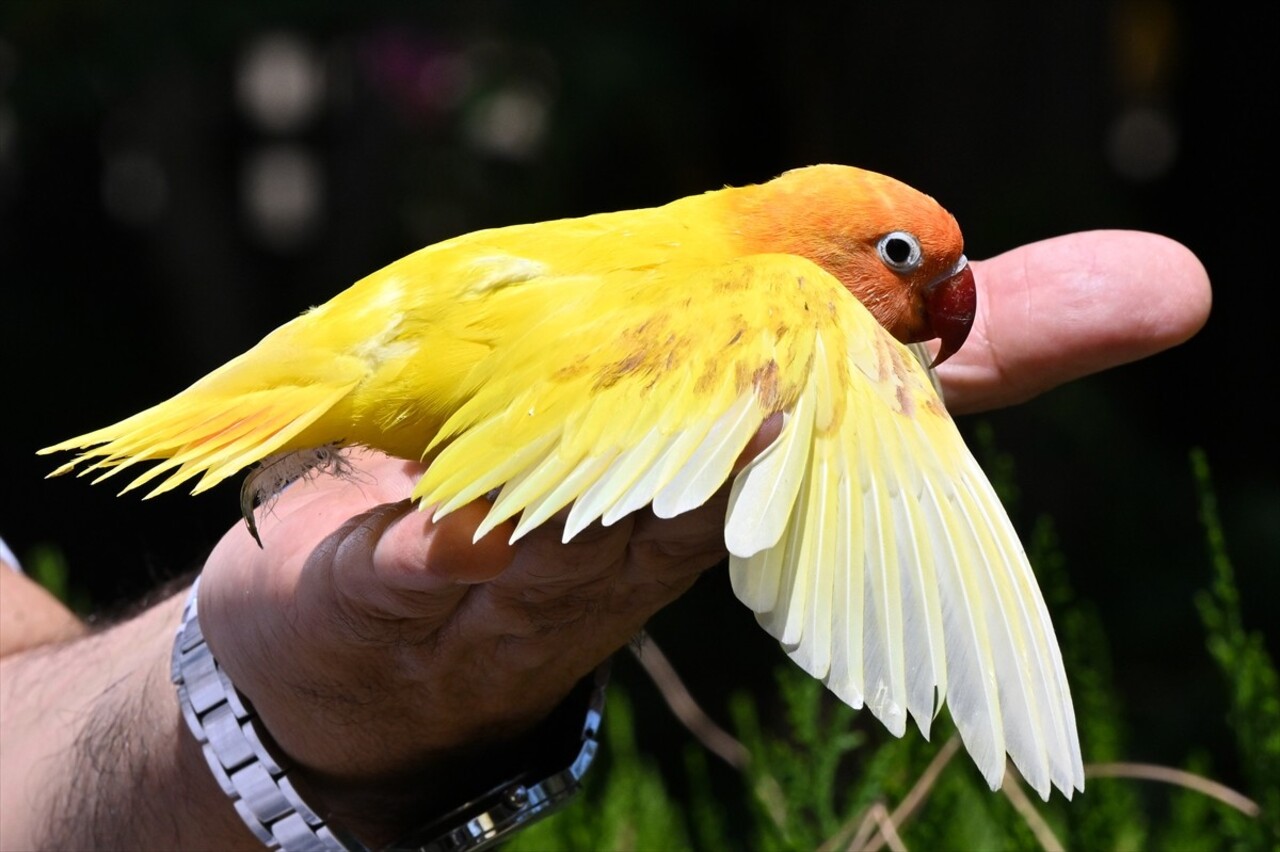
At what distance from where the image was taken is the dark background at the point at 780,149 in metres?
2.97

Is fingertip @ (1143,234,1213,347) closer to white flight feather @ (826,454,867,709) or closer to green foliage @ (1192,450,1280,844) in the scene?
green foliage @ (1192,450,1280,844)

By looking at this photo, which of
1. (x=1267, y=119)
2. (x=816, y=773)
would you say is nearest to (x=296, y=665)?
(x=816, y=773)

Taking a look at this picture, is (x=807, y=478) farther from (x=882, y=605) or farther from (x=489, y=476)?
(x=489, y=476)

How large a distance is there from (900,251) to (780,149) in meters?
2.12

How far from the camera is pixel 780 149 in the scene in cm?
348

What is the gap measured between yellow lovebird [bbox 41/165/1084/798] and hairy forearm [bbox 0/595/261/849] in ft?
0.96

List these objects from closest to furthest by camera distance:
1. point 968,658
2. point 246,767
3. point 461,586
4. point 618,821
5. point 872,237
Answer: point 968,658
point 461,586
point 246,767
point 872,237
point 618,821

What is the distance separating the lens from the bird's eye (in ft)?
4.62

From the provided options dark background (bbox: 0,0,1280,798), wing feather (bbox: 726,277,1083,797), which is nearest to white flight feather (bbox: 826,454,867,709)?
wing feather (bbox: 726,277,1083,797)

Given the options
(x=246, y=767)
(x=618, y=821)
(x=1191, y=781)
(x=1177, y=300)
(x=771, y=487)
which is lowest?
(x=618, y=821)

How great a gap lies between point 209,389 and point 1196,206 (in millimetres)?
2707

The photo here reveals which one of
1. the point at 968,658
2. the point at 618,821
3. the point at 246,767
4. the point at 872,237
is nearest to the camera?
the point at 968,658

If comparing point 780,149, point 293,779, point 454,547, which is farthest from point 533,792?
point 780,149

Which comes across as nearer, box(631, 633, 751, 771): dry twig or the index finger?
the index finger
